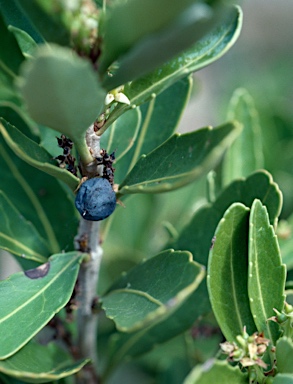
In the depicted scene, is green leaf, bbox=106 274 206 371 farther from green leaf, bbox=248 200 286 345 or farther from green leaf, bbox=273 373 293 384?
green leaf, bbox=273 373 293 384

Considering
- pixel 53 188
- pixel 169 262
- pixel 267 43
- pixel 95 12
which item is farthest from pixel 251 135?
pixel 267 43

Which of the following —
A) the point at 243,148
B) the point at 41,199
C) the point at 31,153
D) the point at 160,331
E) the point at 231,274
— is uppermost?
the point at 31,153

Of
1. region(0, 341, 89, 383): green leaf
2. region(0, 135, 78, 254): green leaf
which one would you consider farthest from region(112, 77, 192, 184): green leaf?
region(0, 341, 89, 383): green leaf

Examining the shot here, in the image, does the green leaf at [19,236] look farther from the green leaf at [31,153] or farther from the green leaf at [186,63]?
the green leaf at [186,63]

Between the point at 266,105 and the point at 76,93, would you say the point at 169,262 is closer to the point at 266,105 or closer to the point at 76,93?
the point at 76,93

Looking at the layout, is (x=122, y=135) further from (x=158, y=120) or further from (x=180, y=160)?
(x=180, y=160)

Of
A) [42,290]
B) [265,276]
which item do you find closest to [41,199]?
[42,290]

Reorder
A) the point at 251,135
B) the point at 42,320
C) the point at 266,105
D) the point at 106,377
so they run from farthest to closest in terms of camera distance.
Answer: the point at 266,105 → the point at 251,135 → the point at 106,377 → the point at 42,320
